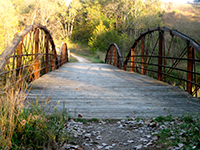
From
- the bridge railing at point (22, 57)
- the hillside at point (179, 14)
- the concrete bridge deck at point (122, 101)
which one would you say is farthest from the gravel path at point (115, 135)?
the hillside at point (179, 14)

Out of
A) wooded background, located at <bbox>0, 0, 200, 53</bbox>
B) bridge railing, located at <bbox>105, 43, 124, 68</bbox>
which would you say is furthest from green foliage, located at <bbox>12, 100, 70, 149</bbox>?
wooded background, located at <bbox>0, 0, 200, 53</bbox>

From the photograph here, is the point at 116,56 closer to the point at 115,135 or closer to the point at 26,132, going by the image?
the point at 115,135

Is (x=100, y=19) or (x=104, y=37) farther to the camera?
(x=100, y=19)

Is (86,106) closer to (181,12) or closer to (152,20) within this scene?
(152,20)

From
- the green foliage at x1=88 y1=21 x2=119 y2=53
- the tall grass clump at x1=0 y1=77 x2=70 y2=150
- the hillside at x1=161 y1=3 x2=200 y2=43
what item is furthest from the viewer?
the hillside at x1=161 y1=3 x2=200 y2=43

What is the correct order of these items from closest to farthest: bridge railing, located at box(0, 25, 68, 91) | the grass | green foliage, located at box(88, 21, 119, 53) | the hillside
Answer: the grass, bridge railing, located at box(0, 25, 68, 91), green foliage, located at box(88, 21, 119, 53), the hillside

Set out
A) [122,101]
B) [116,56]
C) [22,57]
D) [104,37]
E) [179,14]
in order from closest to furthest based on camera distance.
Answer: [122,101], [22,57], [116,56], [104,37], [179,14]

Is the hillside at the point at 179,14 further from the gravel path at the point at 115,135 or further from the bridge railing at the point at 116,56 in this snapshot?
the gravel path at the point at 115,135

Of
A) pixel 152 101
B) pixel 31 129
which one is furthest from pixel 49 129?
pixel 152 101

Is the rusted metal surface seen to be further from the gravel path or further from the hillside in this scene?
the hillside

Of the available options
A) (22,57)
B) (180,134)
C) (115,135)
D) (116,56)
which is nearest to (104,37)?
(116,56)

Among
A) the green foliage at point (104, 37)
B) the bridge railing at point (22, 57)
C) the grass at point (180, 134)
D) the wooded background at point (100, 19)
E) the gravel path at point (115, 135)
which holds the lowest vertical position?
the gravel path at point (115, 135)

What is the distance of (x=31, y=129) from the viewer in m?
2.78

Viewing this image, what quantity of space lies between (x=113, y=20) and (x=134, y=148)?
112ft
